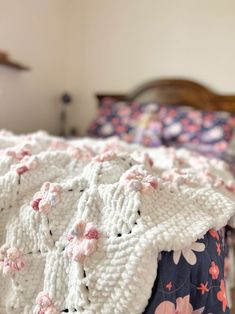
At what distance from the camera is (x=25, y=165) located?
73cm

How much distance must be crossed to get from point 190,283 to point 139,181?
0.22m

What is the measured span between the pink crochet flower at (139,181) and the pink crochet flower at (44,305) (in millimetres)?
264

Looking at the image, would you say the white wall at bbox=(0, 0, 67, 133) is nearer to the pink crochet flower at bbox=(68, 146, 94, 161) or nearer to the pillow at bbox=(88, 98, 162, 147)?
the pillow at bbox=(88, 98, 162, 147)

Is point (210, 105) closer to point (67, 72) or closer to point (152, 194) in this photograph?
point (67, 72)

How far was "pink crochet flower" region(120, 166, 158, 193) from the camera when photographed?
63 cm

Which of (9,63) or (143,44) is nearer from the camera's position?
(9,63)

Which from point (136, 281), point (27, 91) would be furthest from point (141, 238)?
point (27, 91)

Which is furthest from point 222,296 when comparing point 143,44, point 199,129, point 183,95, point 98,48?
point 98,48

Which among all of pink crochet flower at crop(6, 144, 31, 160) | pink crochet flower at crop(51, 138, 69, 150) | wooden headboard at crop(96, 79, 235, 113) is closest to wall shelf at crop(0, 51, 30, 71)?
wooden headboard at crop(96, 79, 235, 113)

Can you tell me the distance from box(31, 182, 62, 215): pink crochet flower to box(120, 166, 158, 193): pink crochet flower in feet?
0.46

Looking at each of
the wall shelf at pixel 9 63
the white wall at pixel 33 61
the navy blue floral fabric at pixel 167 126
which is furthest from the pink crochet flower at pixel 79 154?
the white wall at pixel 33 61

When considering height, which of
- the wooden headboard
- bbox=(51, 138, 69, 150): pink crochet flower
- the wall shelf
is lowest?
bbox=(51, 138, 69, 150): pink crochet flower

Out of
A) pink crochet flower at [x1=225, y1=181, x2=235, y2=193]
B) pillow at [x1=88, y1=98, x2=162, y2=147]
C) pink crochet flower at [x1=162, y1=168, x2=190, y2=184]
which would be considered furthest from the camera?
pillow at [x1=88, y1=98, x2=162, y2=147]

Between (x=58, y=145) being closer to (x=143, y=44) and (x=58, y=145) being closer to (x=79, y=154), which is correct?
(x=79, y=154)
